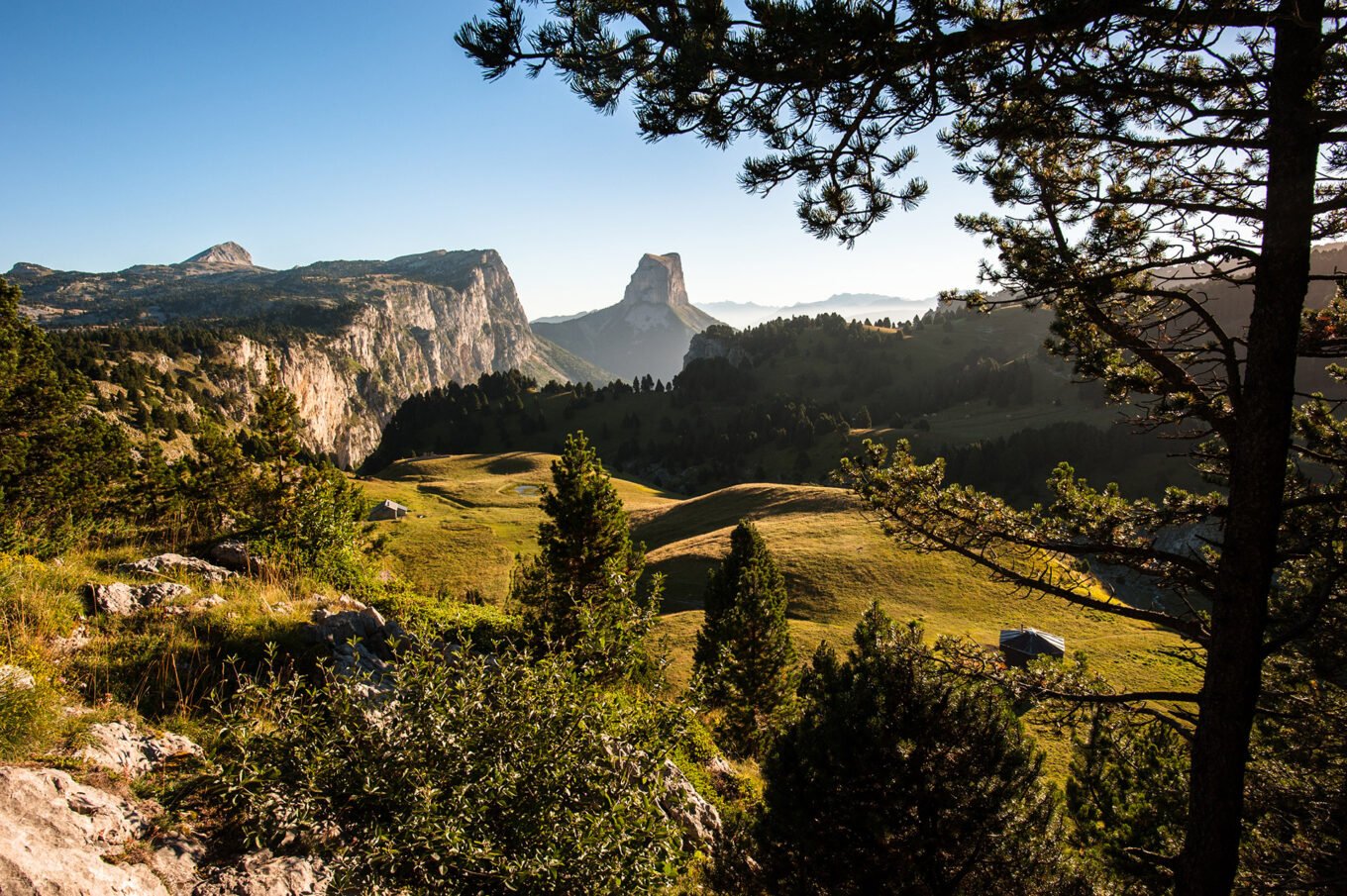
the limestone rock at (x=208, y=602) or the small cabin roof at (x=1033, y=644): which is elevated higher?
the limestone rock at (x=208, y=602)

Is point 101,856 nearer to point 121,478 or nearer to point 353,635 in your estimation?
point 353,635

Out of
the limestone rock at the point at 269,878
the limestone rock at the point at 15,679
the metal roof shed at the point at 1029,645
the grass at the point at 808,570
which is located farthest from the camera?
the grass at the point at 808,570

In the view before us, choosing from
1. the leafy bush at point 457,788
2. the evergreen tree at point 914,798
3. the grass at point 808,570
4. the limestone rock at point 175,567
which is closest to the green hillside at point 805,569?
the grass at point 808,570

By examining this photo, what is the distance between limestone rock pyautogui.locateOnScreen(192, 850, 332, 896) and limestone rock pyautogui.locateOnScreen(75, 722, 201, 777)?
173cm

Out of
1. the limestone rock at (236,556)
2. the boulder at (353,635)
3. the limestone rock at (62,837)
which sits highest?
the limestone rock at (62,837)

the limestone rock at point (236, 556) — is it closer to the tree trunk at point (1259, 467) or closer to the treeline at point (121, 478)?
the treeline at point (121, 478)

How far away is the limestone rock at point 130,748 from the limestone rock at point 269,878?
68.0 inches

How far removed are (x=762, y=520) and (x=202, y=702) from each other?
6522 cm

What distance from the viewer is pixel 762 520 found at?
70250 mm

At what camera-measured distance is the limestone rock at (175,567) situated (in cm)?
1102

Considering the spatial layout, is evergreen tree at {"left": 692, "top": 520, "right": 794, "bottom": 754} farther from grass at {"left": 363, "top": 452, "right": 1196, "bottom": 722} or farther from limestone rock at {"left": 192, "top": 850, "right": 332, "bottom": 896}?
limestone rock at {"left": 192, "top": 850, "right": 332, "bottom": 896}

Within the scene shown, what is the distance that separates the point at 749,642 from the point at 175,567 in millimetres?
20257

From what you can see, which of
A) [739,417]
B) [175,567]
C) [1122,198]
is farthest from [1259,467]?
[739,417]

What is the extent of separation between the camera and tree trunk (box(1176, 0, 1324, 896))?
5.81 m
